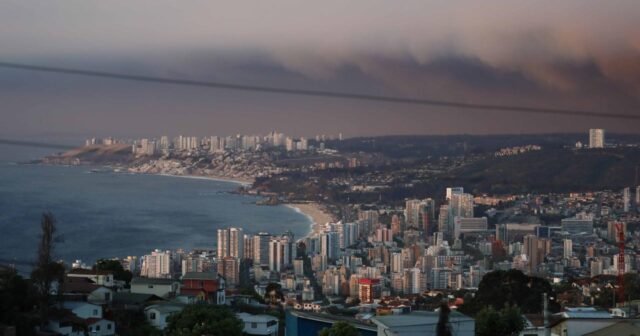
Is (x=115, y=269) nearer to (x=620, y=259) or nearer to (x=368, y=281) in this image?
(x=368, y=281)

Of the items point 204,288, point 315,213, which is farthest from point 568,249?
point 204,288

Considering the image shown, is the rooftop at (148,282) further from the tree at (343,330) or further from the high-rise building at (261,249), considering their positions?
the high-rise building at (261,249)

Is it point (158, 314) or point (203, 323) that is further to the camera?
point (158, 314)

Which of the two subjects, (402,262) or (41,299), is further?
(402,262)

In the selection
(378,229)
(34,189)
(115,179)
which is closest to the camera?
(378,229)

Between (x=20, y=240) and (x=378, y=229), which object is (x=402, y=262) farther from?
(x=20, y=240)

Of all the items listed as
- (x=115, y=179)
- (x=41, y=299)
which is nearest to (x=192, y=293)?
(x=41, y=299)

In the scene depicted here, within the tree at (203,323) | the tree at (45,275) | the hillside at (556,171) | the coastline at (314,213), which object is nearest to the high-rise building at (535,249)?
the hillside at (556,171)

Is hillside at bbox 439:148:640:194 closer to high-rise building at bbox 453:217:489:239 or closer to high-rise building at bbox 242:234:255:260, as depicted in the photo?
high-rise building at bbox 453:217:489:239
